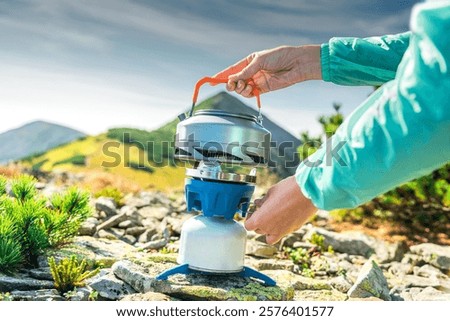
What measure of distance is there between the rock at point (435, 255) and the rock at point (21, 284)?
2.28m

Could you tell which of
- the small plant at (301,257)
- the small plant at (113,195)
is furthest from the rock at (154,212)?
the small plant at (301,257)

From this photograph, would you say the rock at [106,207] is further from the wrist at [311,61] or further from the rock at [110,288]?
the wrist at [311,61]

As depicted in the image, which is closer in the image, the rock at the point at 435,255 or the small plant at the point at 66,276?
the small plant at the point at 66,276

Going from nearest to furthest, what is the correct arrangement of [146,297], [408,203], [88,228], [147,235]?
1. [146,297]
2. [88,228]
3. [147,235]
4. [408,203]

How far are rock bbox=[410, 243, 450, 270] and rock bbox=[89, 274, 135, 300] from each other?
2.05 meters

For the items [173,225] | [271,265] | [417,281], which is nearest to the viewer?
[271,265]

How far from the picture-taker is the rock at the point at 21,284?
7.08 feet

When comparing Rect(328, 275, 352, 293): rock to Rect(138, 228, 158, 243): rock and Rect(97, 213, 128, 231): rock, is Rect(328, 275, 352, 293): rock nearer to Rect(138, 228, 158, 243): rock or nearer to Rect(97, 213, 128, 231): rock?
Rect(138, 228, 158, 243): rock

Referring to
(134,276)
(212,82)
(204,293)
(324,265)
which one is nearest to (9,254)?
(134,276)

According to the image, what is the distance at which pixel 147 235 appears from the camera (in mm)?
3354

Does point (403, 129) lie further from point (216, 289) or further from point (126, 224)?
point (126, 224)

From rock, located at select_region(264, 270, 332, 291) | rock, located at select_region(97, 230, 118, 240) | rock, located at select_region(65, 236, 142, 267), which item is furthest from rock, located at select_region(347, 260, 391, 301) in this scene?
rock, located at select_region(97, 230, 118, 240)

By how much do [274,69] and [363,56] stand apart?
0.34 metres
